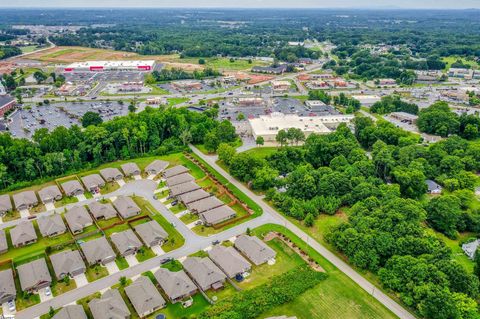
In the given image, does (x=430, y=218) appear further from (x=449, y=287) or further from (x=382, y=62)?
(x=382, y=62)

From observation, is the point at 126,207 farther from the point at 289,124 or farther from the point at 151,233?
the point at 289,124

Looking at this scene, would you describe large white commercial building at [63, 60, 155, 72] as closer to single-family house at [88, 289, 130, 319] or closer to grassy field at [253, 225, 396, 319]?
single-family house at [88, 289, 130, 319]

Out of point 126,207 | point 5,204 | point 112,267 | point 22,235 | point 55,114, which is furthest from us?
point 55,114

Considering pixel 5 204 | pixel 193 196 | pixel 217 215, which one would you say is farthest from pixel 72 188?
pixel 217 215

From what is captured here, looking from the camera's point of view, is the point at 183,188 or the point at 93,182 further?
the point at 93,182

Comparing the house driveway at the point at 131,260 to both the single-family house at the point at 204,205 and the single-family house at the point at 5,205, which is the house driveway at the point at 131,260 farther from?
the single-family house at the point at 5,205

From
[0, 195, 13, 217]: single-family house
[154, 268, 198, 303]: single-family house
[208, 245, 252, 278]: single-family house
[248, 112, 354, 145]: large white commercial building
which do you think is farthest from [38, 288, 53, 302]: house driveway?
[248, 112, 354, 145]: large white commercial building

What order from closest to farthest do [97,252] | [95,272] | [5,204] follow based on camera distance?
[95,272]
[97,252]
[5,204]
